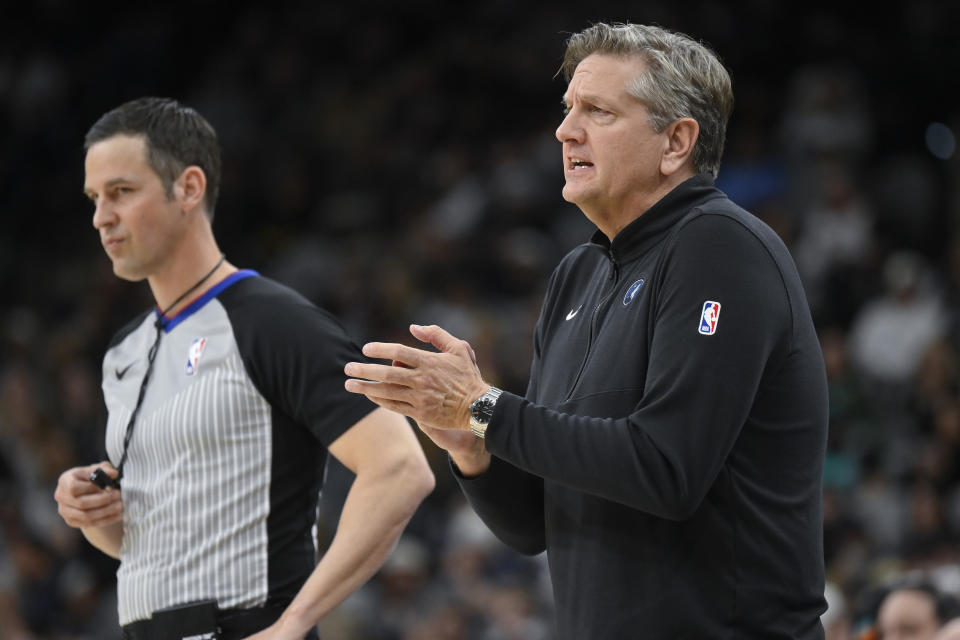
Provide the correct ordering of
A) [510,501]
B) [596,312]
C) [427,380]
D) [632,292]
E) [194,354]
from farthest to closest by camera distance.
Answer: [194,354] → [510,501] → [596,312] → [632,292] → [427,380]

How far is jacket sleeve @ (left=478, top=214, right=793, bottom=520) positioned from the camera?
6.98ft

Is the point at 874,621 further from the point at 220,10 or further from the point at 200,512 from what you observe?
the point at 220,10

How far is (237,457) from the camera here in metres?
3.00

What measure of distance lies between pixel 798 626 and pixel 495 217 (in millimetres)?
7495

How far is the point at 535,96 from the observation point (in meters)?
10.4

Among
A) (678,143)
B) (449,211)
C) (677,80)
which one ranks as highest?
(677,80)

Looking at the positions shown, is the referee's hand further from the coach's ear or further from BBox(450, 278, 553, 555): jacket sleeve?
the coach's ear

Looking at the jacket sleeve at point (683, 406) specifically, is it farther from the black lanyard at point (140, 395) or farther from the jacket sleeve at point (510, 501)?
the black lanyard at point (140, 395)

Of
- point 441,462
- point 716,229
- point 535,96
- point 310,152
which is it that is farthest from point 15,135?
point 716,229

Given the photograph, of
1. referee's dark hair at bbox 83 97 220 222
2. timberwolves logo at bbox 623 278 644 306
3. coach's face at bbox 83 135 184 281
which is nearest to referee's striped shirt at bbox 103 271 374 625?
coach's face at bbox 83 135 184 281

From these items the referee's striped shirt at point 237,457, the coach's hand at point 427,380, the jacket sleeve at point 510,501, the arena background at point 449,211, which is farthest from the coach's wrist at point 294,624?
the arena background at point 449,211

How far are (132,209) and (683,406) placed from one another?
1.66 metres

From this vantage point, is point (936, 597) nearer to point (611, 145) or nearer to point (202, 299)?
point (611, 145)

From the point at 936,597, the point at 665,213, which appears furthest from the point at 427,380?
the point at 936,597
